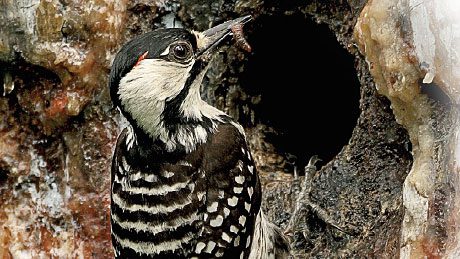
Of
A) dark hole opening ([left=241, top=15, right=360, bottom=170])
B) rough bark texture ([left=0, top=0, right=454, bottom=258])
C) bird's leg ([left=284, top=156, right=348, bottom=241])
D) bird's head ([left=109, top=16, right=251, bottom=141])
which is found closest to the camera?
bird's head ([left=109, top=16, right=251, bottom=141])

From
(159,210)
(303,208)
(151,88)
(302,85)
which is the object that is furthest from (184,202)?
(302,85)

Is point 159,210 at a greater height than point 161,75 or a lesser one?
lesser

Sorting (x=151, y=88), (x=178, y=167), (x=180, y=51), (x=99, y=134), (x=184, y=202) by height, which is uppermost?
(x=180, y=51)

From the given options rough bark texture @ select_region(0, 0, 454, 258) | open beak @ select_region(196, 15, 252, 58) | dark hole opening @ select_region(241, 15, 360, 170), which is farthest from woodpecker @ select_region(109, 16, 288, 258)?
dark hole opening @ select_region(241, 15, 360, 170)

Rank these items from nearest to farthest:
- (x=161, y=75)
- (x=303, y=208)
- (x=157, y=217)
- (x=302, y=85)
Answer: (x=161, y=75) < (x=157, y=217) < (x=303, y=208) < (x=302, y=85)

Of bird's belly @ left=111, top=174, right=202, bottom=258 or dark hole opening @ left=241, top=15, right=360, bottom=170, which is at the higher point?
dark hole opening @ left=241, top=15, right=360, bottom=170

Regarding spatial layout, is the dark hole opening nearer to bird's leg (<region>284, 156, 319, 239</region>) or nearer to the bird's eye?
bird's leg (<region>284, 156, 319, 239</region>)

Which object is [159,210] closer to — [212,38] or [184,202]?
[184,202]
